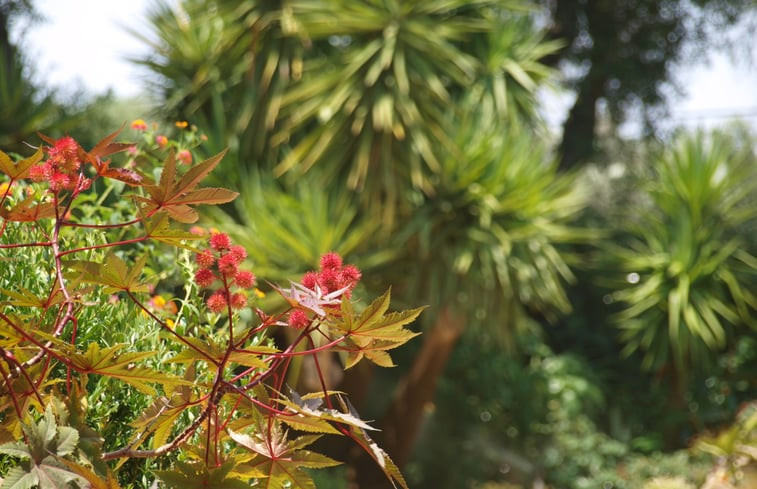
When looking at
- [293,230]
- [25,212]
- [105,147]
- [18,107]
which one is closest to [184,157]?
[105,147]

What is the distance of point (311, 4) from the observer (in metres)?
6.04

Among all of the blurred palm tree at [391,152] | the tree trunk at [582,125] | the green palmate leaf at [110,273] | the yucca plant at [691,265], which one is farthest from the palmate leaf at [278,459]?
the tree trunk at [582,125]

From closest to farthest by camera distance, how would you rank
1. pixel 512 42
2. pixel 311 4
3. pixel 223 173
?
pixel 223 173
pixel 311 4
pixel 512 42

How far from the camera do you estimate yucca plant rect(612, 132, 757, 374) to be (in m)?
6.99

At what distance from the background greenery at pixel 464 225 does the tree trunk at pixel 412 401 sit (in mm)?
15

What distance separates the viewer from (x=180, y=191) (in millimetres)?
1173

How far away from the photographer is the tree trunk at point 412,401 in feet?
19.8

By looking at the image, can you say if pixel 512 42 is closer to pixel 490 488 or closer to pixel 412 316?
pixel 490 488

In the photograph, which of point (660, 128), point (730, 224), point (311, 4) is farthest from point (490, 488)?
point (660, 128)

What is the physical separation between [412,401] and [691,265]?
2670 mm

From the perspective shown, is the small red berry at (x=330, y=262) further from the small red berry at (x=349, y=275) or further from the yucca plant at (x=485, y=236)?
the yucca plant at (x=485, y=236)

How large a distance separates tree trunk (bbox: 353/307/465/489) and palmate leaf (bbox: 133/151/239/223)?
16.0 feet

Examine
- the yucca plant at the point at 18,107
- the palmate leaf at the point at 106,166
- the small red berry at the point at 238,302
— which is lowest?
the small red berry at the point at 238,302

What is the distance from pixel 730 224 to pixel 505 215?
8.78 feet
